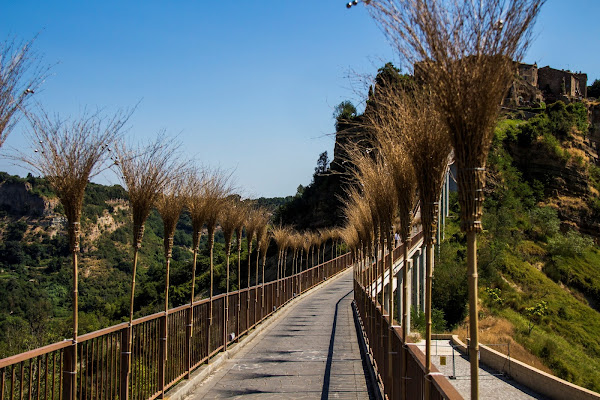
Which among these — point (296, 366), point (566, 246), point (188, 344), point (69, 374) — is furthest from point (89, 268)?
point (69, 374)

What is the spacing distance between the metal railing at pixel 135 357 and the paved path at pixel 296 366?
22.8 inches

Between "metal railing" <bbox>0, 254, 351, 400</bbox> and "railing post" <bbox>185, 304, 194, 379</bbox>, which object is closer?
"metal railing" <bbox>0, 254, 351, 400</bbox>

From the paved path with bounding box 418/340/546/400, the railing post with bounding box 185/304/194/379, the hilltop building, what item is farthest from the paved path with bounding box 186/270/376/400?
the hilltop building

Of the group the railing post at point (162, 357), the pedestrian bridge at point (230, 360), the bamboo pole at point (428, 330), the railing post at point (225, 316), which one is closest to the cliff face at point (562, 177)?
the pedestrian bridge at point (230, 360)

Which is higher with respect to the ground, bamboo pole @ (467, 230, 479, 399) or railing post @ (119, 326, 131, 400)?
bamboo pole @ (467, 230, 479, 399)

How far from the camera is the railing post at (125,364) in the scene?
7059 mm

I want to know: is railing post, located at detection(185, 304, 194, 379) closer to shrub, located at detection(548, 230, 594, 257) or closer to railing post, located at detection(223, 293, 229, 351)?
railing post, located at detection(223, 293, 229, 351)

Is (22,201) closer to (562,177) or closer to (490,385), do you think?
(490,385)

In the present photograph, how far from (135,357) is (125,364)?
645 mm

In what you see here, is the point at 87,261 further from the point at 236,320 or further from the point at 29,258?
the point at 236,320

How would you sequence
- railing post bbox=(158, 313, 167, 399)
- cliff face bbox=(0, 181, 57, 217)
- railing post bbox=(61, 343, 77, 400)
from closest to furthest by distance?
1. railing post bbox=(61, 343, 77, 400)
2. railing post bbox=(158, 313, 167, 399)
3. cliff face bbox=(0, 181, 57, 217)

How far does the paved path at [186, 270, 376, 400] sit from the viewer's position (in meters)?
9.34

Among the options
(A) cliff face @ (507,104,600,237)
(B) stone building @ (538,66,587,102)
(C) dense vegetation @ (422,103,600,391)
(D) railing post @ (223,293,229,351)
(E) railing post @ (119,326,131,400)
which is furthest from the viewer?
(B) stone building @ (538,66,587,102)

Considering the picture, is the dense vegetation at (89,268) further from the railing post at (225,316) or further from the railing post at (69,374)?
the railing post at (69,374)
